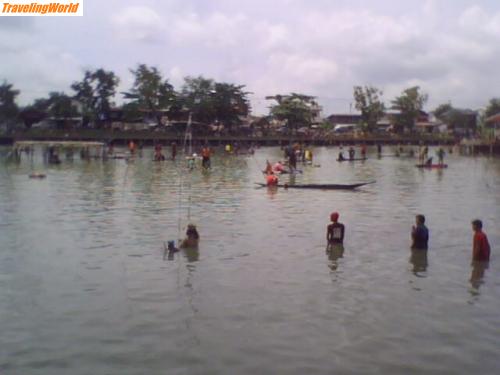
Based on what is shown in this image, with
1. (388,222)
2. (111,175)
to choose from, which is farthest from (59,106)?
(388,222)

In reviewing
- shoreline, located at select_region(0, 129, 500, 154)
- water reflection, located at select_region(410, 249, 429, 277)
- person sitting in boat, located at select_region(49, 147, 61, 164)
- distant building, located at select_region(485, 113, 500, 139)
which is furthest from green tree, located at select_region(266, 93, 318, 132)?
water reflection, located at select_region(410, 249, 429, 277)

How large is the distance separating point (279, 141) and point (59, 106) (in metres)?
33.7

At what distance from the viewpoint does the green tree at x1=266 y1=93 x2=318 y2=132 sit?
102 metres

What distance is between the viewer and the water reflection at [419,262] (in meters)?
12.4

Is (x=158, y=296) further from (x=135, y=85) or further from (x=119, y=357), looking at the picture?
(x=135, y=85)

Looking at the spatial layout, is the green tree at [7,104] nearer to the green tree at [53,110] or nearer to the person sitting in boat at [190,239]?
the green tree at [53,110]

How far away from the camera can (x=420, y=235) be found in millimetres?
14047

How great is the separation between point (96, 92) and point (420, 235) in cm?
8369

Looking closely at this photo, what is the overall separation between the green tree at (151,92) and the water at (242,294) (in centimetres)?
A: 6912

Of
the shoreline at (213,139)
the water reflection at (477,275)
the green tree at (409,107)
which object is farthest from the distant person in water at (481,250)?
the green tree at (409,107)

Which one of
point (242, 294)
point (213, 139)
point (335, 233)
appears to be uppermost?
point (213, 139)

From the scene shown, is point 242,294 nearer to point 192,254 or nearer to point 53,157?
point 192,254

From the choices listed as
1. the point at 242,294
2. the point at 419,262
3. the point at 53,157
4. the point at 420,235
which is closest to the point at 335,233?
the point at 420,235

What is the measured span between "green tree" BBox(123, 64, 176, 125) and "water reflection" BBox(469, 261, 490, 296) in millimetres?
79399
